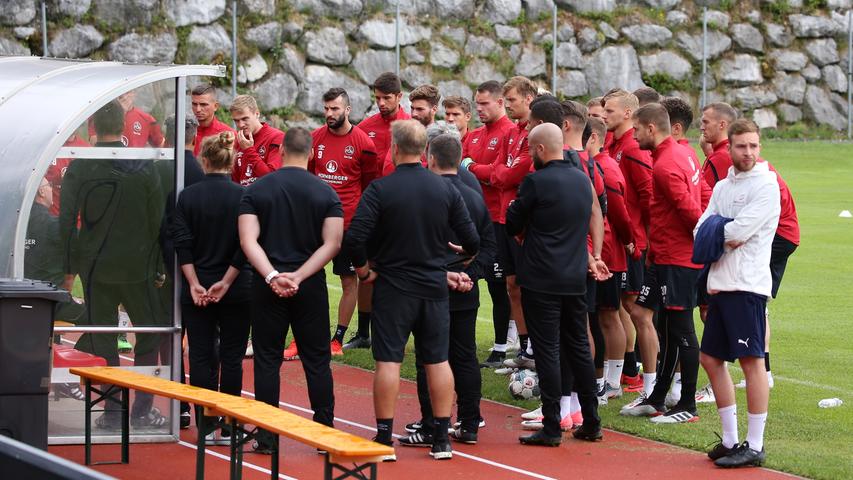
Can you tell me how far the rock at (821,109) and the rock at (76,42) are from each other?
20704 mm

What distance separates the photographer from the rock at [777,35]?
121ft

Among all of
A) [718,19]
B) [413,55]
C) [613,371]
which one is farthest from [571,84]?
[613,371]

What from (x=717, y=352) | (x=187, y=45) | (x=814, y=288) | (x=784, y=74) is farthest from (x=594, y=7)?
(x=717, y=352)

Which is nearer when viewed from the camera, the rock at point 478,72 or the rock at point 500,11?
the rock at point 478,72

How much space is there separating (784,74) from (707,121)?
29.3 metres

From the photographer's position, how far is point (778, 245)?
9414mm

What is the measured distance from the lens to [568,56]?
111 feet

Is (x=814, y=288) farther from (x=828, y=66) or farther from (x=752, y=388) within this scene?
(x=828, y=66)

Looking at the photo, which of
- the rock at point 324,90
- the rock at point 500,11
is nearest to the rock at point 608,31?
the rock at point 500,11

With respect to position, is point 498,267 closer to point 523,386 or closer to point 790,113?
point 523,386

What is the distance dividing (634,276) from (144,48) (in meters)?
19.3

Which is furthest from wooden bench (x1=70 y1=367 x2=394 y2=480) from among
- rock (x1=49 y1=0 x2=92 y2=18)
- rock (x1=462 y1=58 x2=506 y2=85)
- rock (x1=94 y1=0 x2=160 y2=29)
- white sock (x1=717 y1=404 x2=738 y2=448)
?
rock (x1=462 y1=58 x2=506 y2=85)

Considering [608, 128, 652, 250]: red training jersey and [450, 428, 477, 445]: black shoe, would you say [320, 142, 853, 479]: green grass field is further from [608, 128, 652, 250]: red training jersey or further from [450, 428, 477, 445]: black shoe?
[608, 128, 652, 250]: red training jersey

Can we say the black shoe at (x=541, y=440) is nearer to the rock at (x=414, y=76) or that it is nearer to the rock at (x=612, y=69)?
the rock at (x=414, y=76)
